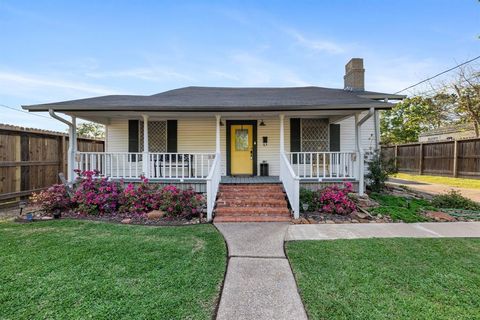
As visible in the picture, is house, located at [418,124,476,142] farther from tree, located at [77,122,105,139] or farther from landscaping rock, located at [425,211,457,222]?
tree, located at [77,122,105,139]

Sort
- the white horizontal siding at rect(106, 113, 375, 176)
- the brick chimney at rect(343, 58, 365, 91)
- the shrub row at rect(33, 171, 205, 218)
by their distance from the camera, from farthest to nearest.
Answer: the brick chimney at rect(343, 58, 365, 91)
the white horizontal siding at rect(106, 113, 375, 176)
the shrub row at rect(33, 171, 205, 218)

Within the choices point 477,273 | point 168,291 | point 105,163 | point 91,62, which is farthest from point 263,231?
point 91,62

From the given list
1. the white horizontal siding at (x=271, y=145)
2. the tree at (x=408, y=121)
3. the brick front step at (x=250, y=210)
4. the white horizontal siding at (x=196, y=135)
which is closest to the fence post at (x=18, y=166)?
the white horizontal siding at (x=196, y=135)

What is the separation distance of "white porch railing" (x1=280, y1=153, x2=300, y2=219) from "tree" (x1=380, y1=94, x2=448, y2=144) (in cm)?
2019

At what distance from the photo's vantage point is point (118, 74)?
1556cm

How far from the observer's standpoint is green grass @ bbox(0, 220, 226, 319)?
2150mm

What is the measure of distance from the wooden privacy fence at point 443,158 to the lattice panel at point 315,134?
350 cm

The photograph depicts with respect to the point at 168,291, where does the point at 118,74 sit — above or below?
above

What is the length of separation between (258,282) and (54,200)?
554 cm

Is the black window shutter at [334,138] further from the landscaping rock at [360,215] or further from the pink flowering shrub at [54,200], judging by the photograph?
the pink flowering shrub at [54,200]

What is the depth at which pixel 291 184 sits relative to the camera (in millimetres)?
5656

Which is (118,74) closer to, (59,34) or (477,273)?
(59,34)

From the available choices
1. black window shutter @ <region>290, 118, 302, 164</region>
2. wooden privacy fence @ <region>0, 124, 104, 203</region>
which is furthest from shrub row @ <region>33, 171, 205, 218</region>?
black window shutter @ <region>290, 118, 302, 164</region>

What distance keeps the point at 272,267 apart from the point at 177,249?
4.82 ft
